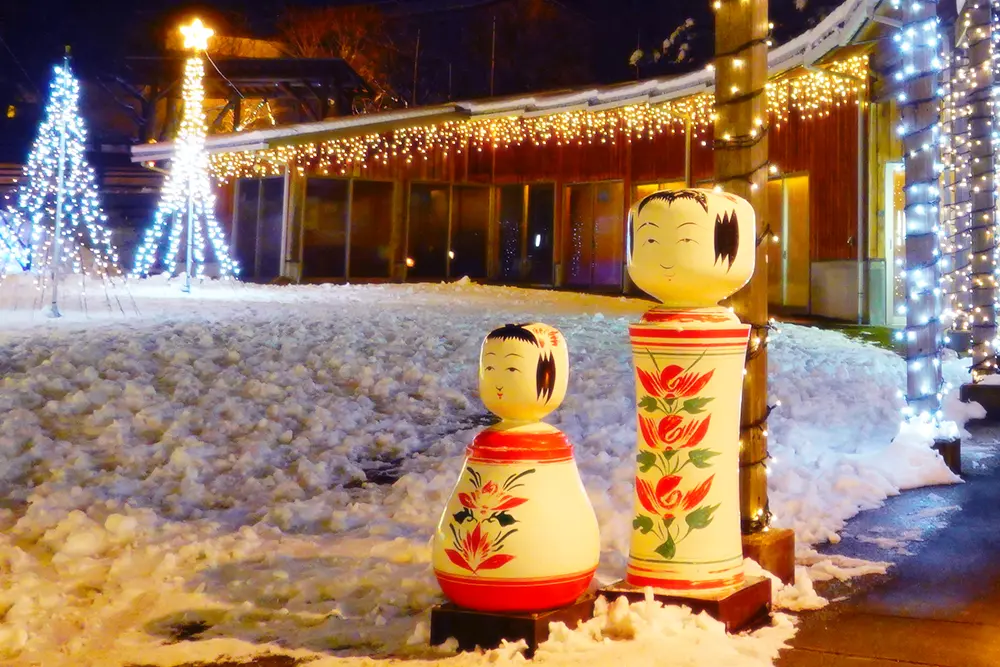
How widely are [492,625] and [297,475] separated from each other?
124 inches

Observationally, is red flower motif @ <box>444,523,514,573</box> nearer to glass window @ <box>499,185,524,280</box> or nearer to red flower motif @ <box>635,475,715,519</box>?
red flower motif @ <box>635,475,715,519</box>

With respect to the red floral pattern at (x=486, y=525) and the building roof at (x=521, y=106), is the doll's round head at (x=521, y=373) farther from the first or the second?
the building roof at (x=521, y=106)

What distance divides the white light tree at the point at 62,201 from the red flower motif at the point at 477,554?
1136cm

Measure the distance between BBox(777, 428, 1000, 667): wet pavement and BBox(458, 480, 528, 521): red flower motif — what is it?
1.07 meters

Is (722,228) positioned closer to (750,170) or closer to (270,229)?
(750,170)

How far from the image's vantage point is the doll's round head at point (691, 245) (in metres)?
3.81

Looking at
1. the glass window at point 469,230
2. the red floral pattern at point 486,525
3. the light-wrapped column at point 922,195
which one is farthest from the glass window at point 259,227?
Result: the red floral pattern at point 486,525

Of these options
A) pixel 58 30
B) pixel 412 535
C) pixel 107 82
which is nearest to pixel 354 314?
pixel 412 535

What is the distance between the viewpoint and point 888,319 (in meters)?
15.6

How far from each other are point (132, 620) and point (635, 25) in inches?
1233

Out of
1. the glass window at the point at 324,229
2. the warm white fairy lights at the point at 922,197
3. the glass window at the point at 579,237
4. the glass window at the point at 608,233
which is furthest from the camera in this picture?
the glass window at the point at 324,229

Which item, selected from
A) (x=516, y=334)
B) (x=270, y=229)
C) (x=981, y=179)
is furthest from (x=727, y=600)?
(x=270, y=229)

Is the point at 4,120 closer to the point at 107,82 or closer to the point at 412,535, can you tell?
the point at 107,82

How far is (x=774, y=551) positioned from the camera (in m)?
4.43
